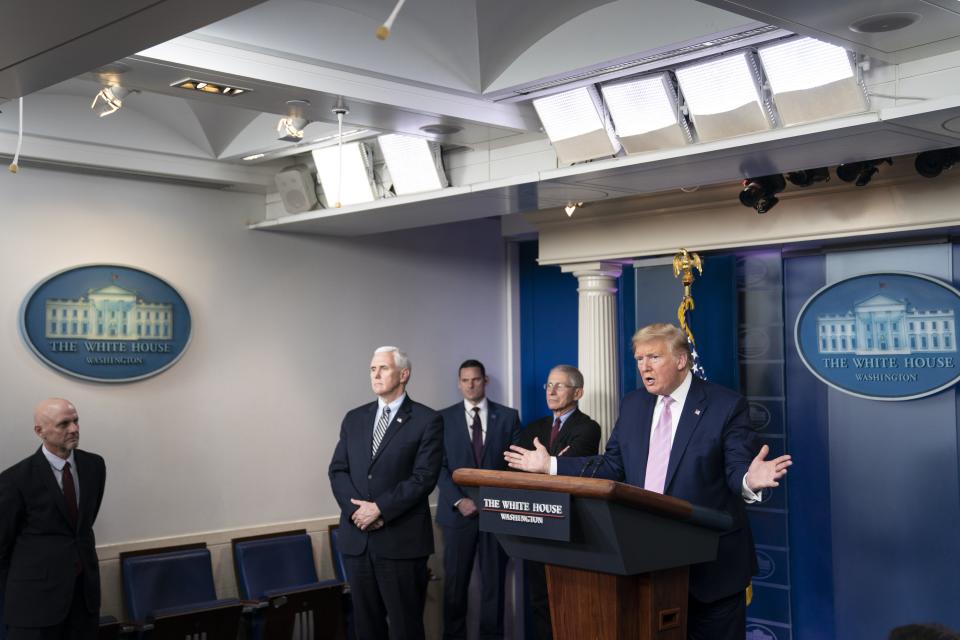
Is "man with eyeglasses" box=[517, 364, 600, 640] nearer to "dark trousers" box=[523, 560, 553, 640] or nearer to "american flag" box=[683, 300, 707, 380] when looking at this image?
"dark trousers" box=[523, 560, 553, 640]

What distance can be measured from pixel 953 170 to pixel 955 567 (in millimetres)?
1827

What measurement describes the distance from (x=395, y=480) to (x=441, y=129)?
63.8 inches

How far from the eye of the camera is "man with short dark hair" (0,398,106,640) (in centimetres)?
450

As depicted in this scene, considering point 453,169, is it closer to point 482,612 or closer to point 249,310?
point 249,310

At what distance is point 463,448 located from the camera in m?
6.39

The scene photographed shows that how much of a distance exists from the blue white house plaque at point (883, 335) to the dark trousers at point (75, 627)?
3621 mm

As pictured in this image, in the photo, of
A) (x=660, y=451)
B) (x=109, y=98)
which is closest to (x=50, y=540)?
(x=109, y=98)

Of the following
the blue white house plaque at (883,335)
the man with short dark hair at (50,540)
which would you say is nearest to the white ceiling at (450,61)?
the blue white house plaque at (883,335)

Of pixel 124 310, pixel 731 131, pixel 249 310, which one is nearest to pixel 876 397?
pixel 731 131

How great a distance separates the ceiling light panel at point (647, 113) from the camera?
414cm

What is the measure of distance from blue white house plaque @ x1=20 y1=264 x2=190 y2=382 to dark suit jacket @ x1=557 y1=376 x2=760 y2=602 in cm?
301

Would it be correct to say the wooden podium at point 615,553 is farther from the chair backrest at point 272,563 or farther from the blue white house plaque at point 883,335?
the chair backrest at point 272,563

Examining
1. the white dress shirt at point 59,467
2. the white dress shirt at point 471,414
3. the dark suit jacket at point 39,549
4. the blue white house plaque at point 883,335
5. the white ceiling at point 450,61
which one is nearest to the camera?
the white ceiling at point 450,61

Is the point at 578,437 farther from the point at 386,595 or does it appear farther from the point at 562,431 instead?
the point at 386,595
